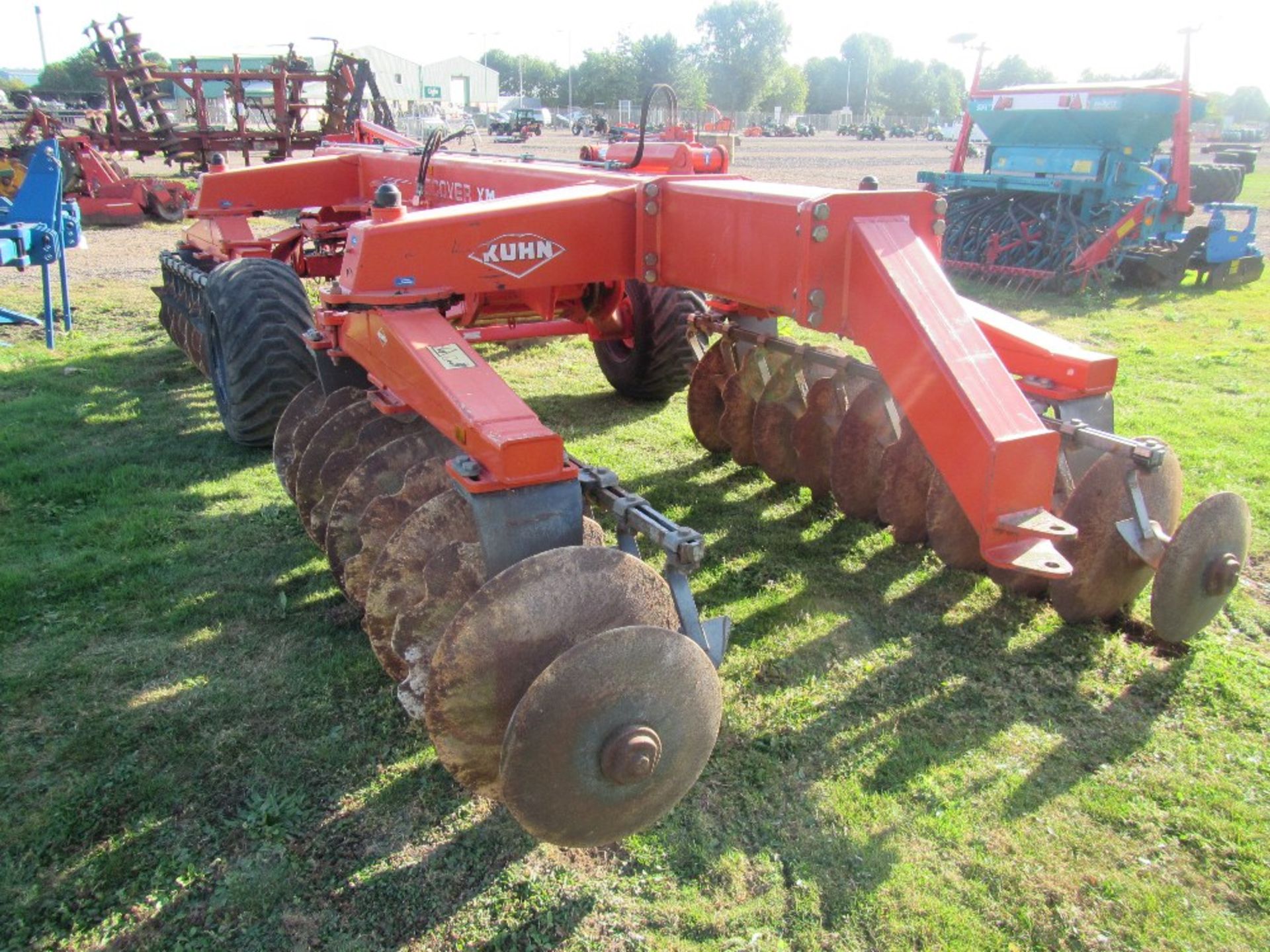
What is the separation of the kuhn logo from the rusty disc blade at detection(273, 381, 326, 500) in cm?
124

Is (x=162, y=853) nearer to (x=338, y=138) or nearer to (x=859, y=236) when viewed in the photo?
(x=859, y=236)

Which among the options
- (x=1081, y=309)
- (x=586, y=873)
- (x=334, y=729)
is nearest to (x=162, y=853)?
(x=334, y=729)

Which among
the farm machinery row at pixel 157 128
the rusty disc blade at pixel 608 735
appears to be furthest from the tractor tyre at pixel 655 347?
the farm machinery row at pixel 157 128

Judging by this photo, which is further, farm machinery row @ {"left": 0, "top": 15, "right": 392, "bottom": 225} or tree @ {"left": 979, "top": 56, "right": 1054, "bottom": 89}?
tree @ {"left": 979, "top": 56, "right": 1054, "bottom": 89}

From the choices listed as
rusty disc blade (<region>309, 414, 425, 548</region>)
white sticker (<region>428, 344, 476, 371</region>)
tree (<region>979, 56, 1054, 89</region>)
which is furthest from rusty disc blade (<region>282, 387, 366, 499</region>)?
tree (<region>979, 56, 1054, 89</region>)

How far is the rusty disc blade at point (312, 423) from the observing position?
3.84 metres

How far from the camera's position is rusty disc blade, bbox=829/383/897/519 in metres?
4.40

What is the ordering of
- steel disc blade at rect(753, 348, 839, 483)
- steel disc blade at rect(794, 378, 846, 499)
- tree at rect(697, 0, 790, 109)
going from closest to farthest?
steel disc blade at rect(794, 378, 846, 499), steel disc blade at rect(753, 348, 839, 483), tree at rect(697, 0, 790, 109)

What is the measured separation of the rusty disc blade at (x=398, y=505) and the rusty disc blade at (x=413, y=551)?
22 centimetres

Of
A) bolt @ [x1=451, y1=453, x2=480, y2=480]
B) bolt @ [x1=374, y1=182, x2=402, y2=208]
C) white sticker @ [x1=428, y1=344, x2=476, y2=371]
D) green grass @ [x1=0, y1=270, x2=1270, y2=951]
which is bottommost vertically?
green grass @ [x1=0, y1=270, x2=1270, y2=951]

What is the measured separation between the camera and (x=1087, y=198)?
11055 millimetres

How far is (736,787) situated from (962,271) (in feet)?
33.4

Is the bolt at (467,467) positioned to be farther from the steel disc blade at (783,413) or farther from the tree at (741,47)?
the tree at (741,47)

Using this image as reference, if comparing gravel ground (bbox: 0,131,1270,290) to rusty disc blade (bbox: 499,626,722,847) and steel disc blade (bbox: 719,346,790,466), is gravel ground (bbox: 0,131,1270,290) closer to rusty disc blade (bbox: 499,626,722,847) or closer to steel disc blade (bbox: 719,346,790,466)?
steel disc blade (bbox: 719,346,790,466)
